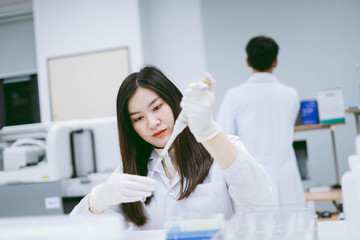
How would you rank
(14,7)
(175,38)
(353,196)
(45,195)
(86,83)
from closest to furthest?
(353,196), (45,195), (86,83), (175,38), (14,7)

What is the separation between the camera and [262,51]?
2082mm

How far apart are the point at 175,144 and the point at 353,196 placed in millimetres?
652

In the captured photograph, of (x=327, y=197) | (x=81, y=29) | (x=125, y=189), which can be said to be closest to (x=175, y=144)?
(x=125, y=189)

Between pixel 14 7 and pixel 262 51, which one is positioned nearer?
pixel 262 51

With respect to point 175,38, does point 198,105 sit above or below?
below

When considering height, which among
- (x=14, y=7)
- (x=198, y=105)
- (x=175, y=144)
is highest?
(x=14, y=7)

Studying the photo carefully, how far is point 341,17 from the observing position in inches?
146

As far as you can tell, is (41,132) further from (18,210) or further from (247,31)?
(247,31)

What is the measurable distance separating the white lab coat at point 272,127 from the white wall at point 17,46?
11.1 feet

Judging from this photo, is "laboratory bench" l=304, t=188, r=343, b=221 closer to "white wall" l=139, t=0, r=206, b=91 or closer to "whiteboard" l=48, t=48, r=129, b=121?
"white wall" l=139, t=0, r=206, b=91

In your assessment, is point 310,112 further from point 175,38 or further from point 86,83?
point 86,83

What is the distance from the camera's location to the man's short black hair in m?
2.06

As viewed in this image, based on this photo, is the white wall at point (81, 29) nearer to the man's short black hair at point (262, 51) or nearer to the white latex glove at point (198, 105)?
the man's short black hair at point (262, 51)

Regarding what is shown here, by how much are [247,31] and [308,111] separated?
4.51 feet
